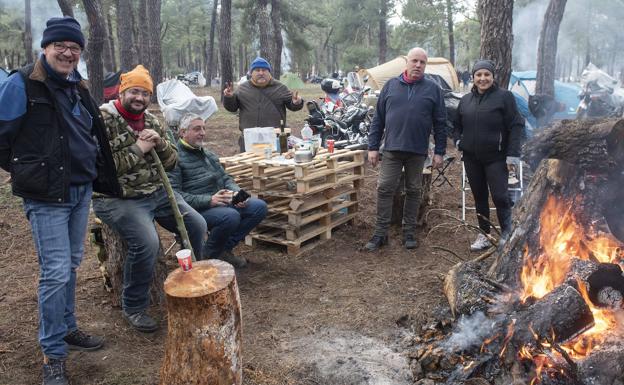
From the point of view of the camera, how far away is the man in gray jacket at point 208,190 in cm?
446

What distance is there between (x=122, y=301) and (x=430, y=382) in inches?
94.5

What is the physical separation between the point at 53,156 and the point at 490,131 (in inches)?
155

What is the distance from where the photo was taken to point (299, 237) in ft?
17.9

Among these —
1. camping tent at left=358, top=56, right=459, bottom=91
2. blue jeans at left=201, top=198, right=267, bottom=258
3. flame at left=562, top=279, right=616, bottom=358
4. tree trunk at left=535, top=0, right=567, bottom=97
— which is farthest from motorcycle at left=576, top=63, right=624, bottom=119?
flame at left=562, top=279, right=616, bottom=358

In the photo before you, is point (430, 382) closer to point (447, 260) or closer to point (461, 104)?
point (447, 260)

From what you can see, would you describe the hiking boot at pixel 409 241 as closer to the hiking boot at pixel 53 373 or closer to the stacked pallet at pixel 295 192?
the stacked pallet at pixel 295 192

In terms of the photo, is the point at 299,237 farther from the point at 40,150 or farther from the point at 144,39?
the point at 144,39

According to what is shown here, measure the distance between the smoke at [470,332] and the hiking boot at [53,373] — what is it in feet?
7.94

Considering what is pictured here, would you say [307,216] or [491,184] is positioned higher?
[491,184]

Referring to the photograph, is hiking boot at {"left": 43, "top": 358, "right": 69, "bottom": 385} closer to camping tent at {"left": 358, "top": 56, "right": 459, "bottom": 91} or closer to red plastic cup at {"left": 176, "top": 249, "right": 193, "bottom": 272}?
red plastic cup at {"left": 176, "top": 249, "right": 193, "bottom": 272}

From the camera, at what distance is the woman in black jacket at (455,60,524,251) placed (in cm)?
489

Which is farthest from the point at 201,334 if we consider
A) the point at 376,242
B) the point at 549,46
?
the point at 549,46

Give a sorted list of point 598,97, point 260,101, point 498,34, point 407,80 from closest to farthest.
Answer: point 407,80, point 498,34, point 260,101, point 598,97

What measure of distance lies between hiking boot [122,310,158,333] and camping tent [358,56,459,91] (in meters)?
14.8
